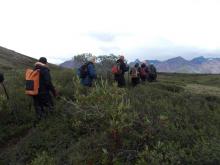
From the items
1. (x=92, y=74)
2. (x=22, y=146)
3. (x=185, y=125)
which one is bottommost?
(x=22, y=146)

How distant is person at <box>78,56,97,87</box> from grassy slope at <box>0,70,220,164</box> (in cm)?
189

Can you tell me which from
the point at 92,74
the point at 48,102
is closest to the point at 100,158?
the point at 48,102

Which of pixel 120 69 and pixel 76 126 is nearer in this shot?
pixel 76 126

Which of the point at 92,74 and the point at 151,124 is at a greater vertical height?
the point at 92,74

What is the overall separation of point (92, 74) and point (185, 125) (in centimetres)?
551

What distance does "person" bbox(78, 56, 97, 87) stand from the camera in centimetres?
1662

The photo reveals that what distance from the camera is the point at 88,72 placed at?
55.3ft

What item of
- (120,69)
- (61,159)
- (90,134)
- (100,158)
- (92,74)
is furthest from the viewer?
(120,69)

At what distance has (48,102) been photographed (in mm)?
14516

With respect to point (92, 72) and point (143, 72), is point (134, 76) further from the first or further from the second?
point (92, 72)

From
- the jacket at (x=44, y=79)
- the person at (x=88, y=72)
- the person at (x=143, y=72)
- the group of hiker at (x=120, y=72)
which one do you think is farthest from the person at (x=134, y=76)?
the jacket at (x=44, y=79)

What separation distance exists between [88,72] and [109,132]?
6497mm

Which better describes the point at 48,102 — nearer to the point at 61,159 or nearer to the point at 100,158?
the point at 61,159

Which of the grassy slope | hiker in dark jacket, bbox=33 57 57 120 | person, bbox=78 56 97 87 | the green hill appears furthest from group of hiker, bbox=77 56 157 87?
hiker in dark jacket, bbox=33 57 57 120
